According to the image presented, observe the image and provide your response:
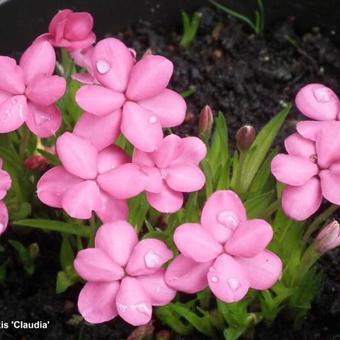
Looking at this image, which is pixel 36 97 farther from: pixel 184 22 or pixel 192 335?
pixel 184 22

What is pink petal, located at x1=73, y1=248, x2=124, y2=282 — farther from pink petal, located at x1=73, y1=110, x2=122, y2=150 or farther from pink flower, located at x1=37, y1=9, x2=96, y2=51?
pink flower, located at x1=37, y1=9, x2=96, y2=51

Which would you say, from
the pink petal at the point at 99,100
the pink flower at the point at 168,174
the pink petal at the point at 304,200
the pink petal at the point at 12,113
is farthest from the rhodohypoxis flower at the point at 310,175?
the pink petal at the point at 12,113

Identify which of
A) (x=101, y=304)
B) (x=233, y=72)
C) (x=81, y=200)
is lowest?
(x=233, y=72)

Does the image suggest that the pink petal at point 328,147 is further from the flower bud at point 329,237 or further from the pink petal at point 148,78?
the pink petal at point 148,78

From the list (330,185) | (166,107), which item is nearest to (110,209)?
(166,107)

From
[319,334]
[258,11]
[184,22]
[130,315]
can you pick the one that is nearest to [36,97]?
[130,315]

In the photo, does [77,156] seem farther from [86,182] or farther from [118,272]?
[118,272]
